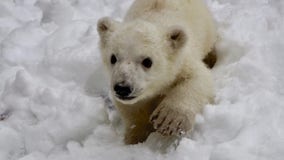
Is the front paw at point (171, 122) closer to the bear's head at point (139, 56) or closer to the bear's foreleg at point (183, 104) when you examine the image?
the bear's foreleg at point (183, 104)

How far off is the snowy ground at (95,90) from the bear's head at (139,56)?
41 centimetres

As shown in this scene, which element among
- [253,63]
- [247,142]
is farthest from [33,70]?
[247,142]

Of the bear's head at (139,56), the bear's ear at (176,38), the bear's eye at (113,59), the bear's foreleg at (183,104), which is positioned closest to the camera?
the bear's head at (139,56)

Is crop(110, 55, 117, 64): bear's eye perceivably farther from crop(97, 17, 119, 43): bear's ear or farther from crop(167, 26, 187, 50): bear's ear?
crop(167, 26, 187, 50): bear's ear

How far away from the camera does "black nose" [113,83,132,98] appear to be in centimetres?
397

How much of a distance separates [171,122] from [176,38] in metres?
0.64

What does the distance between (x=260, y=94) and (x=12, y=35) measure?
9.38 ft

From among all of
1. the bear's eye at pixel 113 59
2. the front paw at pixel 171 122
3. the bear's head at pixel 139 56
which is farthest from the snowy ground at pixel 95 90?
the bear's eye at pixel 113 59

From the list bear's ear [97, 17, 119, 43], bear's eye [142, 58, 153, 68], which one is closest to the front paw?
bear's eye [142, 58, 153, 68]

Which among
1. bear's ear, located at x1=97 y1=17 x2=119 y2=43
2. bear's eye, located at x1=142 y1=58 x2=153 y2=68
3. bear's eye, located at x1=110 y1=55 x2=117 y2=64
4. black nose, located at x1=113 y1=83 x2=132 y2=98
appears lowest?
black nose, located at x1=113 y1=83 x2=132 y2=98

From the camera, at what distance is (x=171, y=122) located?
4.21m

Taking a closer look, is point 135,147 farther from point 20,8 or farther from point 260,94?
point 20,8

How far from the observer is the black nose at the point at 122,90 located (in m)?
3.97

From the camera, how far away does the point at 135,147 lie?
426cm
